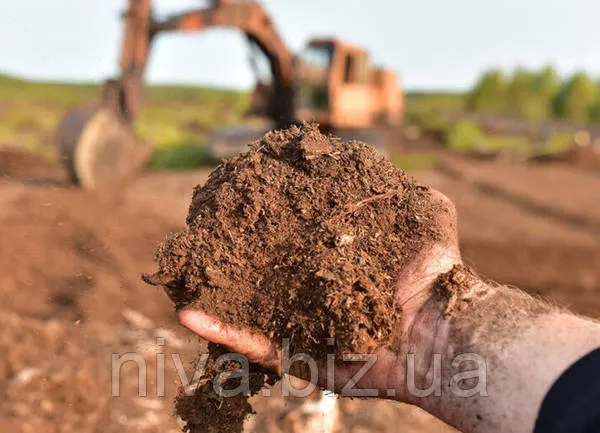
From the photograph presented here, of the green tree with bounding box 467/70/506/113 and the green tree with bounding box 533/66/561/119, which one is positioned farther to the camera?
the green tree with bounding box 467/70/506/113

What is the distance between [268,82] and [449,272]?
12.0m

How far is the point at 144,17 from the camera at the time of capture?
10516 mm

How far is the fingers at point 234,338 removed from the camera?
6.62 ft

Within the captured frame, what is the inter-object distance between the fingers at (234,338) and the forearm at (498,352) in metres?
0.49

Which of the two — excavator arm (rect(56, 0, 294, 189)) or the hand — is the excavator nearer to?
excavator arm (rect(56, 0, 294, 189))

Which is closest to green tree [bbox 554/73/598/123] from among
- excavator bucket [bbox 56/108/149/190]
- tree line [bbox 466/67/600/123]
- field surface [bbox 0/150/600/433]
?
tree line [bbox 466/67/600/123]

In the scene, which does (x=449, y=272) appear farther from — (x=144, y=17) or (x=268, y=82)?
(x=268, y=82)

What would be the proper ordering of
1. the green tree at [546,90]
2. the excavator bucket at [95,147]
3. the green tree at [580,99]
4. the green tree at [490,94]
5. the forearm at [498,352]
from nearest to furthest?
the forearm at [498,352] → the excavator bucket at [95,147] → the green tree at [580,99] → the green tree at [546,90] → the green tree at [490,94]

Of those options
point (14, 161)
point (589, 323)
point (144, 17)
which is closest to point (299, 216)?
point (589, 323)

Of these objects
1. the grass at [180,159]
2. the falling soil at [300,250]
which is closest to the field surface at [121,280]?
the falling soil at [300,250]

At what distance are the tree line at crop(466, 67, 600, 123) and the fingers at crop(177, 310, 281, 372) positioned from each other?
1841 inches

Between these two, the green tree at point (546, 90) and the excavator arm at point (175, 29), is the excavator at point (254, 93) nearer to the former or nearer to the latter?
the excavator arm at point (175, 29)

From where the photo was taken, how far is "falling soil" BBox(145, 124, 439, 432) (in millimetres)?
2025

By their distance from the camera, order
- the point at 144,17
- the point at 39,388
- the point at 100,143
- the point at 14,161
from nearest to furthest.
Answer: the point at 39,388 < the point at 100,143 < the point at 144,17 < the point at 14,161
